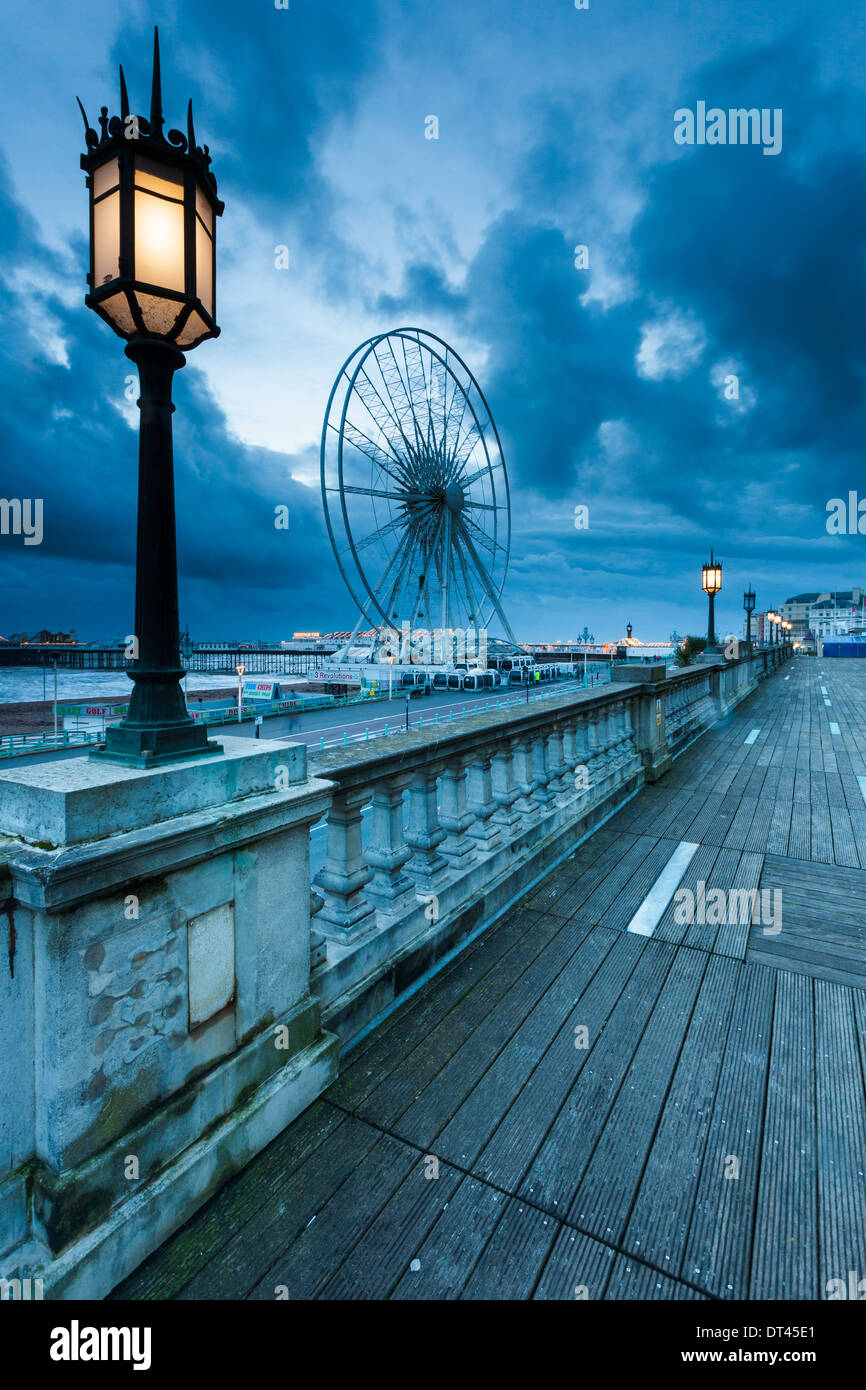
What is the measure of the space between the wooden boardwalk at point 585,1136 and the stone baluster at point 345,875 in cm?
58

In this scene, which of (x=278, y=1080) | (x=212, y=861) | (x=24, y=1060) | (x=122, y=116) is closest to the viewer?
(x=24, y=1060)

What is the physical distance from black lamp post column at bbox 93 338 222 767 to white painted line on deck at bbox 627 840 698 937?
322 cm

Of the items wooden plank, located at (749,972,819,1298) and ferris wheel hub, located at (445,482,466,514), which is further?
ferris wheel hub, located at (445,482,466,514)

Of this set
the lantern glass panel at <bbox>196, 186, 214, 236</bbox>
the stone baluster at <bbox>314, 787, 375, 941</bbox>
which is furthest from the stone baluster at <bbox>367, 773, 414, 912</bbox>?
the lantern glass panel at <bbox>196, 186, 214, 236</bbox>

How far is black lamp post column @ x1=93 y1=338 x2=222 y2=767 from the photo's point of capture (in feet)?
6.82

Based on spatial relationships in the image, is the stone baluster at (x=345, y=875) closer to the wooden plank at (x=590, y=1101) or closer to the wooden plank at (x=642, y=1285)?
the wooden plank at (x=590, y=1101)

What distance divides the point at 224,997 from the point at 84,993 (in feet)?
1.93

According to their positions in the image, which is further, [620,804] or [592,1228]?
[620,804]

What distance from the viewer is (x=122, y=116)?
2.00 meters

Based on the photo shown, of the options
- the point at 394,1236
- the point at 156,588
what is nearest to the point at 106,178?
the point at 156,588

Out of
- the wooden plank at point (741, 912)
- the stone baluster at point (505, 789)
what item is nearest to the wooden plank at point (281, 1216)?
the stone baluster at point (505, 789)

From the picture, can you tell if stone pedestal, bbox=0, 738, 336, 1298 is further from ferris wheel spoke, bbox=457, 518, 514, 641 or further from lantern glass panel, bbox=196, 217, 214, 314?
ferris wheel spoke, bbox=457, 518, 514, 641
